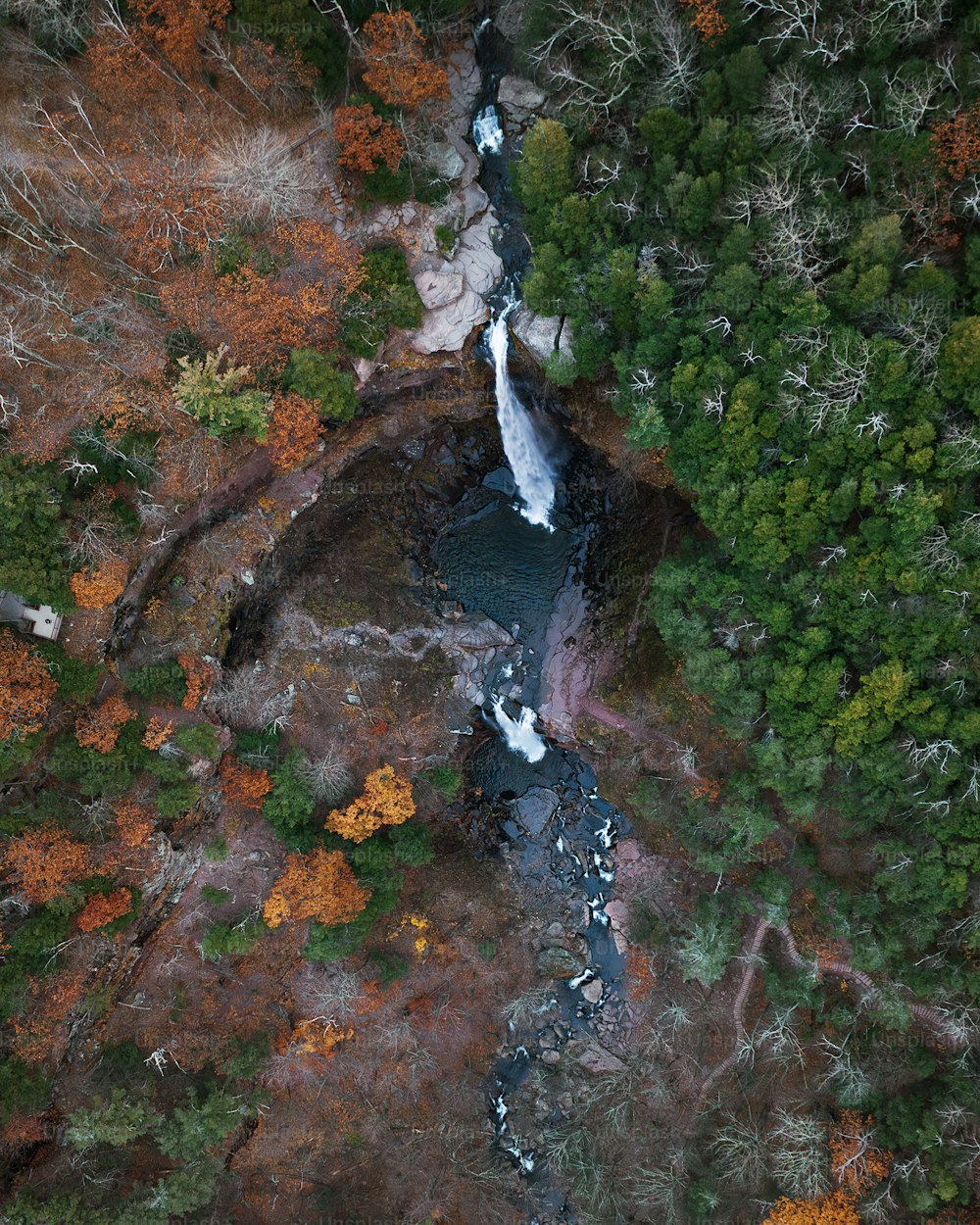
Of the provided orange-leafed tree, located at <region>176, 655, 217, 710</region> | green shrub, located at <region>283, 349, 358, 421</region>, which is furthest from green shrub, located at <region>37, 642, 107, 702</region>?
green shrub, located at <region>283, 349, 358, 421</region>

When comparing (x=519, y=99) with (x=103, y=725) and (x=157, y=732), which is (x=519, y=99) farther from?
(x=103, y=725)

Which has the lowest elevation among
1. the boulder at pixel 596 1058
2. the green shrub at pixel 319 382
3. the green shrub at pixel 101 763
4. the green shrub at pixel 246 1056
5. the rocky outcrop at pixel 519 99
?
the boulder at pixel 596 1058

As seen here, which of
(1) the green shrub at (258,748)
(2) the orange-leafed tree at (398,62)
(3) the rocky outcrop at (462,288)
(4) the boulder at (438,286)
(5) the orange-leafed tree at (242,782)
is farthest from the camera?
(1) the green shrub at (258,748)

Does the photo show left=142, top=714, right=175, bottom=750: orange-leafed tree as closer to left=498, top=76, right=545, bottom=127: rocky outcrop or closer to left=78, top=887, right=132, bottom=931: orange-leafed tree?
left=78, top=887, right=132, bottom=931: orange-leafed tree

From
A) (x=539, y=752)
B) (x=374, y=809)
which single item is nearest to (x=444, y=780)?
(x=374, y=809)

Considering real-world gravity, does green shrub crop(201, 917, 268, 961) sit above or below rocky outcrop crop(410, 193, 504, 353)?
below

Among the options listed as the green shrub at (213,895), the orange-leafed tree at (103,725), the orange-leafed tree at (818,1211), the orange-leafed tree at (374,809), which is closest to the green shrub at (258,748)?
the orange-leafed tree at (374,809)

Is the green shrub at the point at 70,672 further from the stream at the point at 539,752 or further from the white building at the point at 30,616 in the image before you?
the stream at the point at 539,752

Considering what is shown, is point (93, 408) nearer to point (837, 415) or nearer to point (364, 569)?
point (364, 569)
